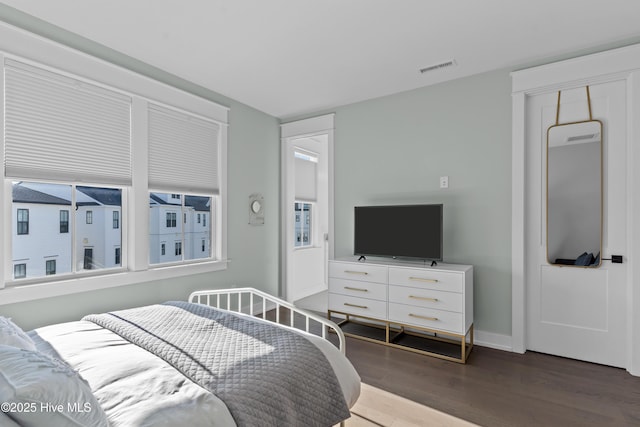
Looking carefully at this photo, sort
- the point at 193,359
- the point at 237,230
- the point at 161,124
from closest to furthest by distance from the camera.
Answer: the point at 193,359 → the point at 161,124 → the point at 237,230

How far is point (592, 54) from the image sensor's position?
8.79 feet

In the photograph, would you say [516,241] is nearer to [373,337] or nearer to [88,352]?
[373,337]

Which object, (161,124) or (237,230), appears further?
(237,230)

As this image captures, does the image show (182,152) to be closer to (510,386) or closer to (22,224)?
(22,224)

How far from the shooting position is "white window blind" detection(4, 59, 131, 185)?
2.27m

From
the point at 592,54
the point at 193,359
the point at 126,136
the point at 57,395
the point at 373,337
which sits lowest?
the point at 373,337

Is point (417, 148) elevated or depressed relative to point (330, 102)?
depressed

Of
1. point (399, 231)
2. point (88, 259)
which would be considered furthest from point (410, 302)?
point (88, 259)

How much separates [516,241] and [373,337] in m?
1.64

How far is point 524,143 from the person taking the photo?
117 inches

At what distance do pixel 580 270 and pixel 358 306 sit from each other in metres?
1.97

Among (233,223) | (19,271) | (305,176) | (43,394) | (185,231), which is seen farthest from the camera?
(305,176)

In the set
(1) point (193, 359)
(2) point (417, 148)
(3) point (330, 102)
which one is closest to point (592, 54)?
(2) point (417, 148)

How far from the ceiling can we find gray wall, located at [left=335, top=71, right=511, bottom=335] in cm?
27
